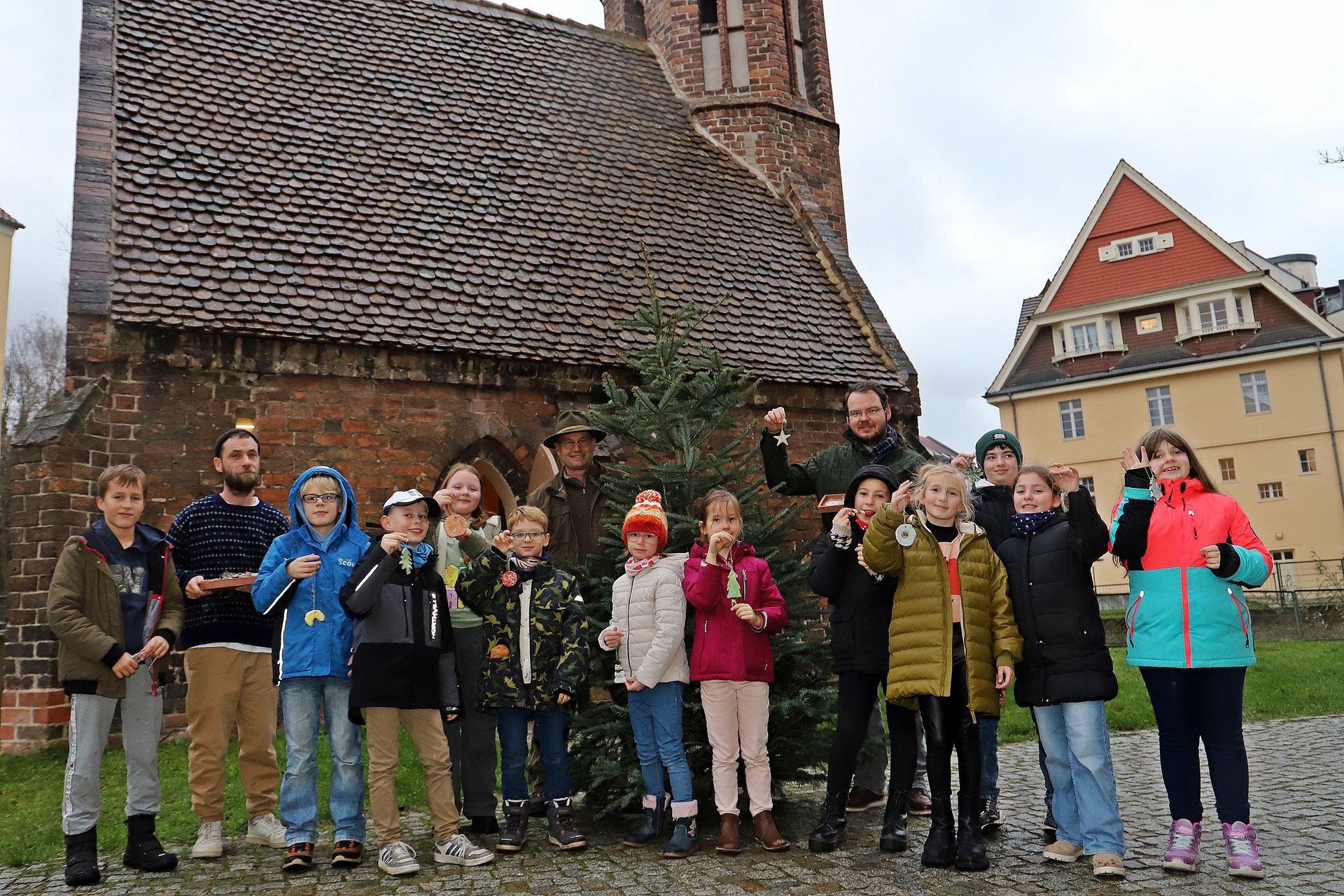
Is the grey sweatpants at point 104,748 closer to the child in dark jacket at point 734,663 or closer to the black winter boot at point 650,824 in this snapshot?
the black winter boot at point 650,824

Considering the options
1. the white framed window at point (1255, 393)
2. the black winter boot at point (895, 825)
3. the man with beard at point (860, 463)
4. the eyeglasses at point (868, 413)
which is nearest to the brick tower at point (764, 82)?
the man with beard at point (860, 463)

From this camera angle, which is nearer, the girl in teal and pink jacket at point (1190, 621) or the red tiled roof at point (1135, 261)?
the girl in teal and pink jacket at point (1190, 621)

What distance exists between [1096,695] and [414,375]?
7465 mm

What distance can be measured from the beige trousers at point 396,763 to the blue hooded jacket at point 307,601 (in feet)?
1.12

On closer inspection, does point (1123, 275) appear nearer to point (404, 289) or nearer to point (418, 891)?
point (404, 289)

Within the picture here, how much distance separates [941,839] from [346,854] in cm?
282

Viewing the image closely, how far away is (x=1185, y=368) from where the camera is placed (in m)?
28.0

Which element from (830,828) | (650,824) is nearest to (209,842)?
(650,824)

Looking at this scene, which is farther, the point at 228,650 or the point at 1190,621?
the point at 228,650

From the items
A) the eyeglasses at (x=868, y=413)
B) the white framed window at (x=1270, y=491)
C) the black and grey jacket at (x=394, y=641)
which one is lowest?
the black and grey jacket at (x=394, y=641)

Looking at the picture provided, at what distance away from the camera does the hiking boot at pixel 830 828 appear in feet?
15.9

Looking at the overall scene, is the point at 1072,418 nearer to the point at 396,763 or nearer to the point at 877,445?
the point at 877,445

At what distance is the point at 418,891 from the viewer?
438 centimetres

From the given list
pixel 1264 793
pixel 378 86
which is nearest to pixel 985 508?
pixel 1264 793
